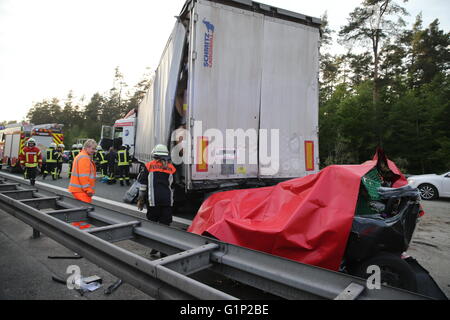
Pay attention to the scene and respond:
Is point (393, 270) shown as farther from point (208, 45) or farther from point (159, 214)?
point (208, 45)

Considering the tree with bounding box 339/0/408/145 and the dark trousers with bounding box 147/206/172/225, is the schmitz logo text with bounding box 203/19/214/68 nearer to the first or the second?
the dark trousers with bounding box 147/206/172/225

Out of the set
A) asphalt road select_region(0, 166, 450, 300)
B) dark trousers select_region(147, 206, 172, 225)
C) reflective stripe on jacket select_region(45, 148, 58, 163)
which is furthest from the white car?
reflective stripe on jacket select_region(45, 148, 58, 163)

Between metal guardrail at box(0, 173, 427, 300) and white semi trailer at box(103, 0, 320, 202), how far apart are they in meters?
2.18

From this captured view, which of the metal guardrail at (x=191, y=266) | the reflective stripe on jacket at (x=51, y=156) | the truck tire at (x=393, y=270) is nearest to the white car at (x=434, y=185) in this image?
the truck tire at (x=393, y=270)

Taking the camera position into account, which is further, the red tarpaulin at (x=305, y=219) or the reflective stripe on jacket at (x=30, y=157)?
the reflective stripe on jacket at (x=30, y=157)

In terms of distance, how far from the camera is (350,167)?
3.16 meters

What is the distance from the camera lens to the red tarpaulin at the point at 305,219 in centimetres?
274

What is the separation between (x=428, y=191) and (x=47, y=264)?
37.7 ft

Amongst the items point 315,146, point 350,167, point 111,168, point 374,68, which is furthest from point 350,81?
point 350,167

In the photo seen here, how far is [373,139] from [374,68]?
625cm

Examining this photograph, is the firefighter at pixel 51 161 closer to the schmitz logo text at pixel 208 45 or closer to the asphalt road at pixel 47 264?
the asphalt road at pixel 47 264

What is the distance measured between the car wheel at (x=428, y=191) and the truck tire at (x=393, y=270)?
9.36 m

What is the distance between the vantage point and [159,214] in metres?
4.67

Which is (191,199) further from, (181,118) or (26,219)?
(26,219)
